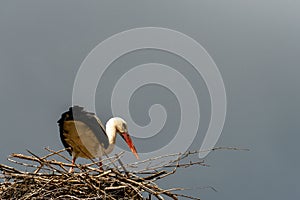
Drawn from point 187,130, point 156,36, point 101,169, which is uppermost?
point 156,36

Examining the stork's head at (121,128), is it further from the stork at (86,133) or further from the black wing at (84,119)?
the black wing at (84,119)

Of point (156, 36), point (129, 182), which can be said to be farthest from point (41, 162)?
point (156, 36)

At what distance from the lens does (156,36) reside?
859 centimetres

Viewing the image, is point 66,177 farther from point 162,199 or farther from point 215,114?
point 215,114

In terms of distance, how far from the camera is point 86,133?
24.3 ft

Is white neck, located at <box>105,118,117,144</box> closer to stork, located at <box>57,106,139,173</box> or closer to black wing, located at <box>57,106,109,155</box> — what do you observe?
stork, located at <box>57,106,139,173</box>

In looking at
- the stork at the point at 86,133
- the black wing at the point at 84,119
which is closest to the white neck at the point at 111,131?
the stork at the point at 86,133

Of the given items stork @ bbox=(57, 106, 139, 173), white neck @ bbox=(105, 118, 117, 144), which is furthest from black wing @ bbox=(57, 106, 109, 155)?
white neck @ bbox=(105, 118, 117, 144)

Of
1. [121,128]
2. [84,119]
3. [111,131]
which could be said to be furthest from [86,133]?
[121,128]

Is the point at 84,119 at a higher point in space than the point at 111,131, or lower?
lower

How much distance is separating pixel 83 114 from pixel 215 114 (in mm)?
1490

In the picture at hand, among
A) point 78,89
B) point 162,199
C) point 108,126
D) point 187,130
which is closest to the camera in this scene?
point 162,199

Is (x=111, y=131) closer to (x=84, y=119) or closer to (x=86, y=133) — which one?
(x=86, y=133)

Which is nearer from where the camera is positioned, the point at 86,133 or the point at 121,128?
the point at 86,133
